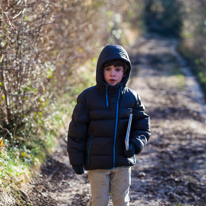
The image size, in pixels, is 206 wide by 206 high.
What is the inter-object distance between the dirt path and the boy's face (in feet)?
5.58

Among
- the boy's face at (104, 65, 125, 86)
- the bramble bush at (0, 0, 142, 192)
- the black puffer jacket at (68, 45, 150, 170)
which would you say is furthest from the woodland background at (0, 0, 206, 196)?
the boy's face at (104, 65, 125, 86)

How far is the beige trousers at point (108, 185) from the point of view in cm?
303

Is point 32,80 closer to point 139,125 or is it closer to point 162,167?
point 139,125

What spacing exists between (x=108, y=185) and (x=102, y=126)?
2.03 feet

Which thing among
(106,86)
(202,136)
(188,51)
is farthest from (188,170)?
(188,51)

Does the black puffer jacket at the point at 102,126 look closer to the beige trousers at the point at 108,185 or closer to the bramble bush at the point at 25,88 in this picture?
the beige trousers at the point at 108,185

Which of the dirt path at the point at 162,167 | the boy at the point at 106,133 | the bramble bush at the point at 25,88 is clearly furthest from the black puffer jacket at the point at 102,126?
the dirt path at the point at 162,167

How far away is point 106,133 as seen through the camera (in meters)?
2.97

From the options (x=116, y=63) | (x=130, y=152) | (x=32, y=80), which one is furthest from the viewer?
(x=32, y=80)

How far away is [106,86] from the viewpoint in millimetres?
2986

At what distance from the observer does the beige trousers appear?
3033mm

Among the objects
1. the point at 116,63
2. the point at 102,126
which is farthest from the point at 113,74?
the point at 102,126

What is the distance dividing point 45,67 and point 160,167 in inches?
99.9

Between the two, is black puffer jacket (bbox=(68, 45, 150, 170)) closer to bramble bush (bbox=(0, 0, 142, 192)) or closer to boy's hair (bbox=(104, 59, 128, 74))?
boy's hair (bbox=(104, 59, 128, 74))
